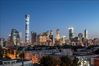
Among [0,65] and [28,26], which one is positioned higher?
[28,26]

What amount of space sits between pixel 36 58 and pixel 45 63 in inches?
520

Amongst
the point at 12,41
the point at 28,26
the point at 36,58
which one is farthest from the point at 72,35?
the point at 36,58

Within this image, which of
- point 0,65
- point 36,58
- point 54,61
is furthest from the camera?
point 36,58

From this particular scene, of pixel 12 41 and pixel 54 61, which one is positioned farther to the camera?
pixel 12 41

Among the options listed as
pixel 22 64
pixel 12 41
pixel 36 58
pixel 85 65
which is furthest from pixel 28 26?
pixel 22 64

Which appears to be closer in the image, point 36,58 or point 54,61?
point 54,61

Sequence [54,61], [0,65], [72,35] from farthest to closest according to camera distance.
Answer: [72,35] → [54,61] → [0,65]

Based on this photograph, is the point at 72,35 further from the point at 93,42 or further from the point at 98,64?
the point at 98,64

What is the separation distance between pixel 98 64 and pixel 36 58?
13.0 meters

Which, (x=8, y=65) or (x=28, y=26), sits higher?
(x=28, y=26)

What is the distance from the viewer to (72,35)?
10875 centimetres

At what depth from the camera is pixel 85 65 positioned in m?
27.3

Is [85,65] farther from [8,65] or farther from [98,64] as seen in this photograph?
[8,65]

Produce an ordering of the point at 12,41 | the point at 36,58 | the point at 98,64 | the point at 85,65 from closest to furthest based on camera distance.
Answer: the point at 98,64 < the point at 85,65 < the point at 36,58 < the point at 12,41
